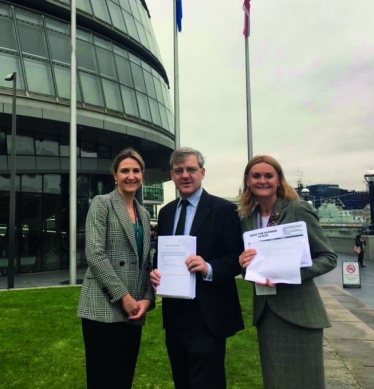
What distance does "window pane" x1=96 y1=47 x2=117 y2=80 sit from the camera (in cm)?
2212

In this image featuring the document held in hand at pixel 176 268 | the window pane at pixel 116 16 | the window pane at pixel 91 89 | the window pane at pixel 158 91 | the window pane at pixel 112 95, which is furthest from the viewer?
the window pane at pixel 158 91

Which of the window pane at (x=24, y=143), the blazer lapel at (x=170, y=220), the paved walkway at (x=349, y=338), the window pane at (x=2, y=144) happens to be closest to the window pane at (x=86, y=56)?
the window pane at (x=24, y=143)

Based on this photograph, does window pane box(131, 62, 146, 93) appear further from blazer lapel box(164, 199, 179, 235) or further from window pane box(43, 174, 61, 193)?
blazer lapel box(164, 199, 179, 235)

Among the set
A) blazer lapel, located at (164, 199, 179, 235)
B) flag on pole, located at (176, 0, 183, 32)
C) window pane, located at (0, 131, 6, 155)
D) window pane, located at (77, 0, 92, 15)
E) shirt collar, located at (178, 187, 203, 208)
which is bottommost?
blazer lapel, located at (164, 199, 179, 235)

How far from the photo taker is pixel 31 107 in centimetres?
1820

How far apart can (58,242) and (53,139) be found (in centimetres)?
561

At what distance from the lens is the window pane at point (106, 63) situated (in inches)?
871

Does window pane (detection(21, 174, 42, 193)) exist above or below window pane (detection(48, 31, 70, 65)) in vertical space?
below

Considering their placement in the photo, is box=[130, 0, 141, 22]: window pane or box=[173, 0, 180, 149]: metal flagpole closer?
box=[173, 0, 180, 149]: metal flagpole

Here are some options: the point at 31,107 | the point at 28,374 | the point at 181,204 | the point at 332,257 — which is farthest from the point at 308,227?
the point at 31,107

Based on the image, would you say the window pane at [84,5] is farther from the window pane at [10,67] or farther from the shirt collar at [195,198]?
the shirt collar at [195,198]

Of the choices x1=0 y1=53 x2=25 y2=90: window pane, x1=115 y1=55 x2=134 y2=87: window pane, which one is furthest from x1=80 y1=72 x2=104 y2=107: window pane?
x1=0 y1=53 x2=25 y2=90: window pane

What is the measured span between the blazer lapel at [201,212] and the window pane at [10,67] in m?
17.4

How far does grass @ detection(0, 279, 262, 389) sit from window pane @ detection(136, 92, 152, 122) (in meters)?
15.8
